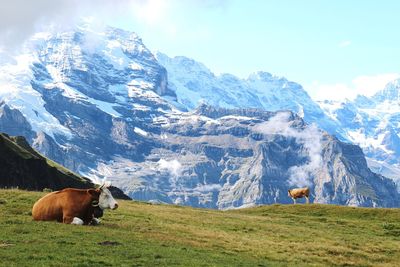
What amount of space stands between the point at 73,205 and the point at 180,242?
7533 mm

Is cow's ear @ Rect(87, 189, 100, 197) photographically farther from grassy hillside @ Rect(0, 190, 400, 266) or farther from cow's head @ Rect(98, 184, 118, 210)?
grassy hillside @ Rect(0, 190, 400, 266)

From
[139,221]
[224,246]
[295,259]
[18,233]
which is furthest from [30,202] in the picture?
[295,259]

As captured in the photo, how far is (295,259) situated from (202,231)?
1007cm

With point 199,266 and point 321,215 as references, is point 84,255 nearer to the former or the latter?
point 199,266

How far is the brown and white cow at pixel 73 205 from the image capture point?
39.0 metres

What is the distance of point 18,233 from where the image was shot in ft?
113

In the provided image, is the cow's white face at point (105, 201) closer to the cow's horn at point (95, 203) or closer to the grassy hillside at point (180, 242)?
the cow's horn at point (95, 203)

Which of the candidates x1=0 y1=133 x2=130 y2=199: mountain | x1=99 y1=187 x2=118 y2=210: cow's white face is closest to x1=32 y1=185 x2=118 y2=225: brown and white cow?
x1=99 y1=187 x2=118 y2=210: cow's white face

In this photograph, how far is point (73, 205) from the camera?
3891cm

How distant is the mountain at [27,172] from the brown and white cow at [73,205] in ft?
358

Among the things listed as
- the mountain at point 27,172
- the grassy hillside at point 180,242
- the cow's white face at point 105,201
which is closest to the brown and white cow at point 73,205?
the cow's white face at point 105,201

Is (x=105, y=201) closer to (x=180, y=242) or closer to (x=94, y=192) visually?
(x=94, y=192)

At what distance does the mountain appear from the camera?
15362 centimetres

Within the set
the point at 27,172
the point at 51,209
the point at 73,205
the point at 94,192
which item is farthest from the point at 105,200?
the point at 27,172
